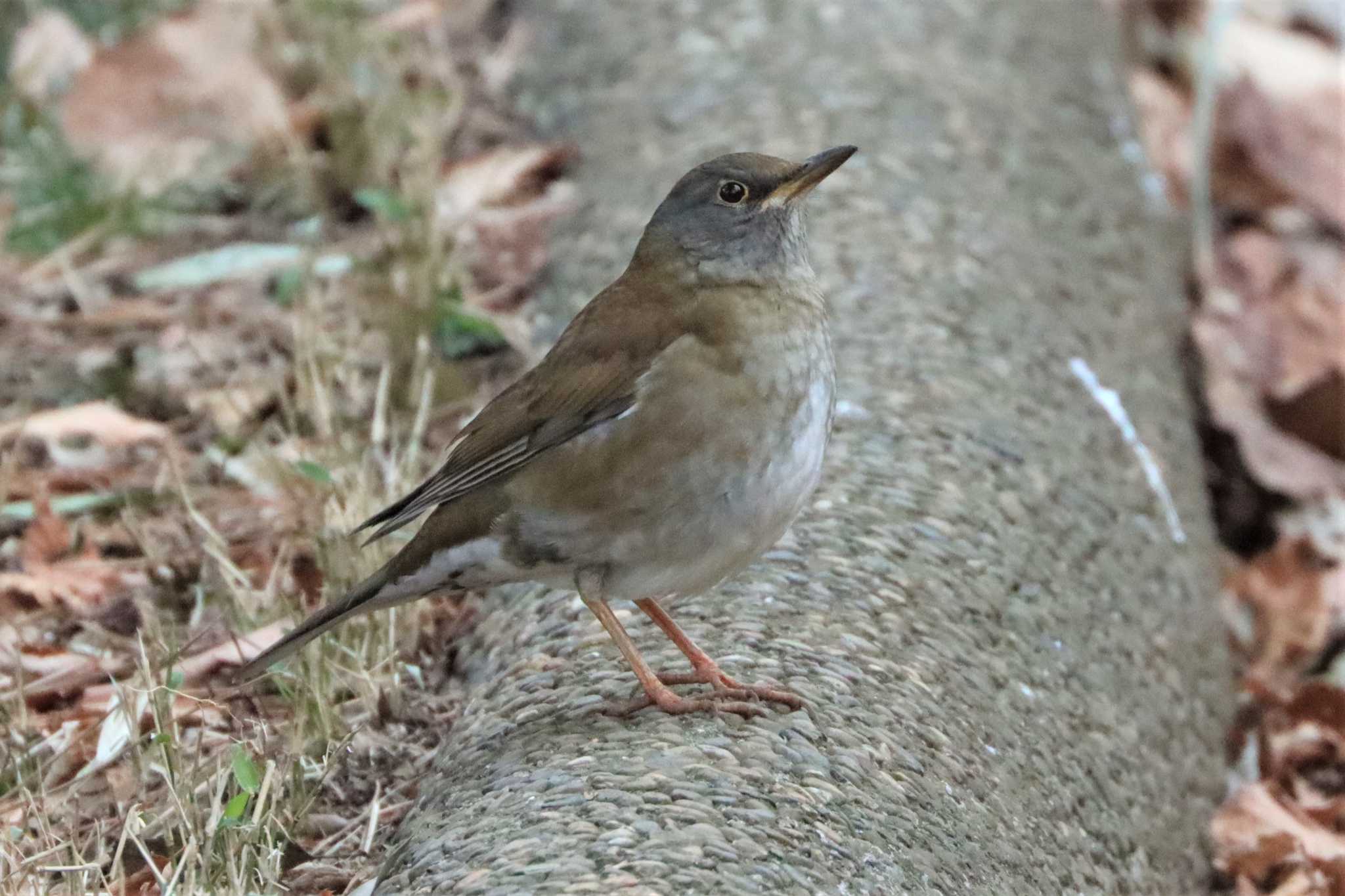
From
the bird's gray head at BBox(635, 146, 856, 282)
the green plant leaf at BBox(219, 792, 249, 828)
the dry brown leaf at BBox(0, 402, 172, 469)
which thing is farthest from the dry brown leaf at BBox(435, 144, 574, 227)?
the green plant leaf at BBox(219, 792, 249, 828)

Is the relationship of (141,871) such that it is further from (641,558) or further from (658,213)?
(658,213)

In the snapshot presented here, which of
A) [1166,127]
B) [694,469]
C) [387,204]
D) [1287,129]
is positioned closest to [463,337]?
[387,204]

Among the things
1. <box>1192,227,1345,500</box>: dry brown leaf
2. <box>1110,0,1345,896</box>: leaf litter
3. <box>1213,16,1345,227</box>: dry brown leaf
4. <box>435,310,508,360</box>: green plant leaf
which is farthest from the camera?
<box>1213,16,1345,227</box>: dry brown leaf

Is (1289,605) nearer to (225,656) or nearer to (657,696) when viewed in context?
(657,696)

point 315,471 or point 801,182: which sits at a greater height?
point 801,182

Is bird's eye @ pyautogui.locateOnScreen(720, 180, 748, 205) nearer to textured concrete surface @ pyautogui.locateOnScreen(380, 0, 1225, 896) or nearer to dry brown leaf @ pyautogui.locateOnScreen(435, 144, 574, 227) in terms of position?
textured concrete surface @ pyautogui.locateOnScreen(380, 0, 1225, 896)

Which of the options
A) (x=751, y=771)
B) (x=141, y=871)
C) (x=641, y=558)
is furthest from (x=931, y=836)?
(x=141, y=871)
